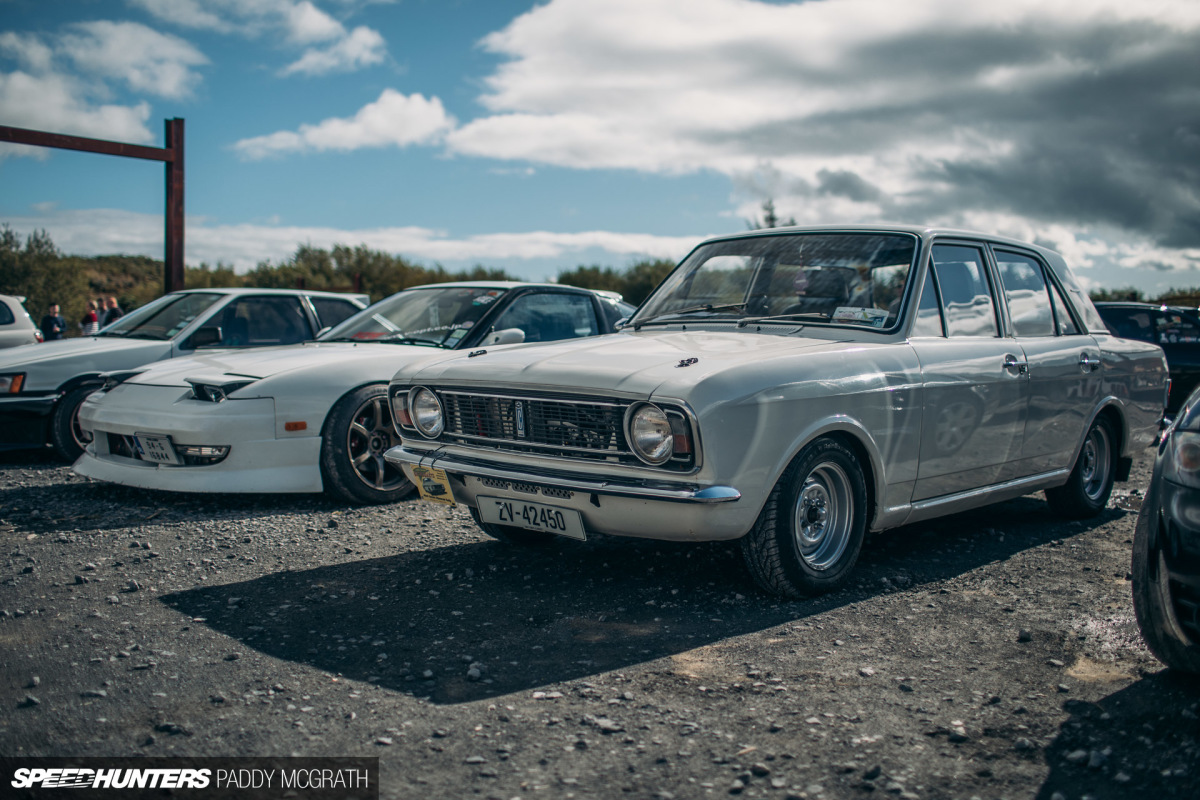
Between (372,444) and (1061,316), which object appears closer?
(1061,316)

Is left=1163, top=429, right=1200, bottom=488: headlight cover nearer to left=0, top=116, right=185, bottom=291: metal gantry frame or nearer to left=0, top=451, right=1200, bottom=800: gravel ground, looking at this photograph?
left=0, top=451, right=1200, bottom=800: gravel ground

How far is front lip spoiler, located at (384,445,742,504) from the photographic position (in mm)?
3553

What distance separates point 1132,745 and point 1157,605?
0.50 metres

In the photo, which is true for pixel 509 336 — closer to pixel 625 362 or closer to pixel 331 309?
pixel 625 362

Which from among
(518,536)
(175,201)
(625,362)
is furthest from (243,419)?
(175,201)

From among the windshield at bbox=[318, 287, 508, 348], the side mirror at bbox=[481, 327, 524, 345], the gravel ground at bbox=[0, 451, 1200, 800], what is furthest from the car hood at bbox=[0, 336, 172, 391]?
the side mirror at bbox=[481, 327, 524, 345]

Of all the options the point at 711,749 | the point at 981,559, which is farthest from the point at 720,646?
the point at 981,559

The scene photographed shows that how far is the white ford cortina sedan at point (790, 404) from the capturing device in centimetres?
368

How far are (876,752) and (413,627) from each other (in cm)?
188

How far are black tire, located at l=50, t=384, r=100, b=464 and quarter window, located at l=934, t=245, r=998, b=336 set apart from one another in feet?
22.1

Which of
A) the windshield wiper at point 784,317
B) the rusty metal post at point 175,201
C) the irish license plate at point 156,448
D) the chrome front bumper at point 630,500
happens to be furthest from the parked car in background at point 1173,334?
the rusty metal post at point 175,201

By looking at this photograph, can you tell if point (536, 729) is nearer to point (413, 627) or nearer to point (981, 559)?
point (413, 627)

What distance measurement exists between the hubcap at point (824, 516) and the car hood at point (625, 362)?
56cm

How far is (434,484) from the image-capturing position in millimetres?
4340
